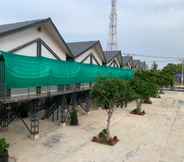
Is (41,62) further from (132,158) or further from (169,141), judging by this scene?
(169,141)

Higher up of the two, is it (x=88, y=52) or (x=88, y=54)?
(x=88, y=52)

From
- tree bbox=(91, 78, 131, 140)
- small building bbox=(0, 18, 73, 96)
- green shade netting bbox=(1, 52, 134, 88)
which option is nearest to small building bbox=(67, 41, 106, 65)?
small building bbox=(0, 18, 73, 96)

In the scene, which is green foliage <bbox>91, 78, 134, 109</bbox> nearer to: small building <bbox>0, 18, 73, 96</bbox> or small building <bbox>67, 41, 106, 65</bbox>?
small building <bbox>0, 18, 73, 96</bbox>

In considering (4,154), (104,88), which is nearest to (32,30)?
(104,88)

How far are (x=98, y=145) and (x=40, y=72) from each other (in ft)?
15.0

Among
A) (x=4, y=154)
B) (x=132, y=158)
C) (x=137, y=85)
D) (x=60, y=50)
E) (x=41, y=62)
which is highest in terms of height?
(x=60, y=50)

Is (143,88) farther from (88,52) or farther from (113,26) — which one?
(113,26)

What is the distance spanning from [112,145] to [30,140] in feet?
13.6

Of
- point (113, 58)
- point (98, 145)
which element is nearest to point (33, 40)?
point (98, 145)

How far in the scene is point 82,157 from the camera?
9.27 meters

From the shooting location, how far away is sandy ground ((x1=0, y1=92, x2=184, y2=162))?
30.8 feet

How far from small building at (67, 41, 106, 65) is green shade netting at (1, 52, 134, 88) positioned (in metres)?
3.76

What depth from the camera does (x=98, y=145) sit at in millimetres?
10898

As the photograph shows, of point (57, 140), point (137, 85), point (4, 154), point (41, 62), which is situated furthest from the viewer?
point (137, 85)
